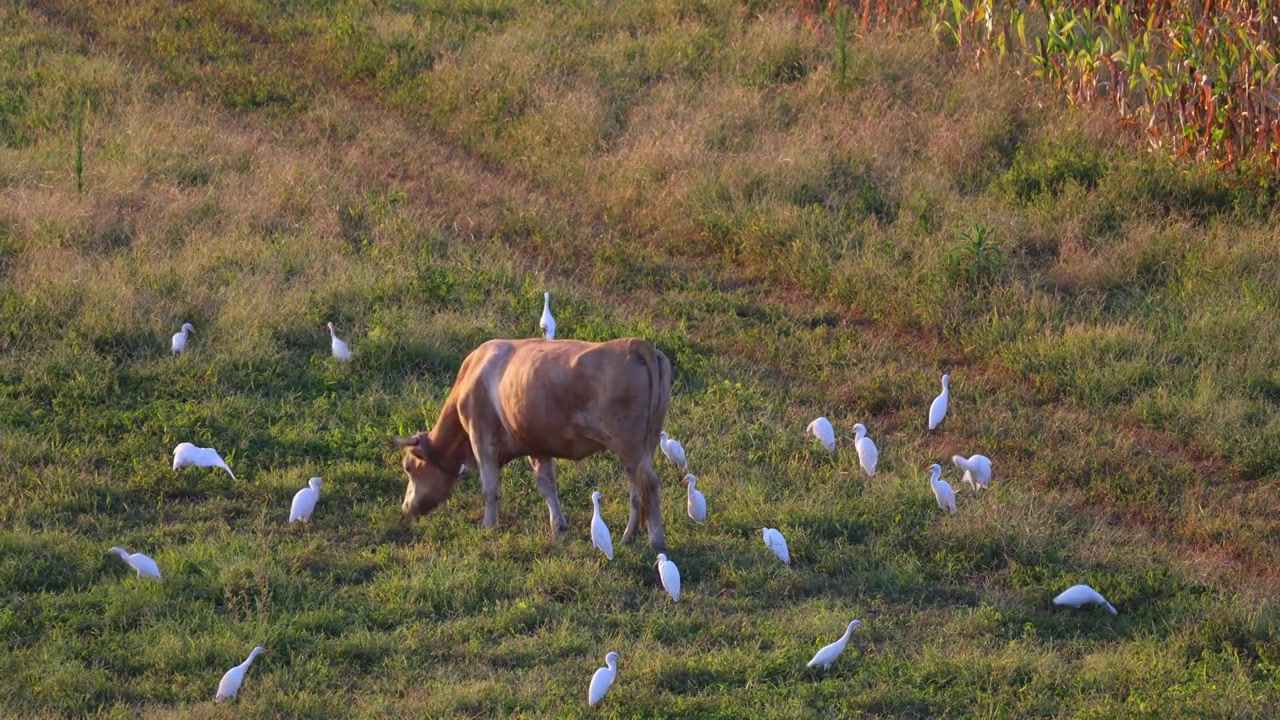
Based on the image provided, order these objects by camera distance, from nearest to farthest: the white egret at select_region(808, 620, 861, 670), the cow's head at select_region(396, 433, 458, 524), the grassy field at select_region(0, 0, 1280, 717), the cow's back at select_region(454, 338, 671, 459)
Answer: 1. the white egret at select_region(808, 620, 861, 670)
2. the grassy field at select_region(0, 0, 1280, 717)
3. the cow's back at select_region(454, 338, 671, 459)
4. the cow's head at select_region(396, 433, 458, 524)

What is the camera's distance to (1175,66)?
561 inches

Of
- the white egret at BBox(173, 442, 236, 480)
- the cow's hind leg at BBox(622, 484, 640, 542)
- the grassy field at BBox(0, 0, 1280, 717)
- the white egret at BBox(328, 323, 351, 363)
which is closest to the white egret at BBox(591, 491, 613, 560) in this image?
the grassy field at BBox(0, 0, 1280, 717)

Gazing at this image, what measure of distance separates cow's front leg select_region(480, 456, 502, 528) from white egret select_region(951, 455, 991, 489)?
2.95 meters

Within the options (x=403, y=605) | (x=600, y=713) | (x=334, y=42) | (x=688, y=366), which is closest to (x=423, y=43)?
(x=334, y=42)

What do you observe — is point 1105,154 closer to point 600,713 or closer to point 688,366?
point 688,366

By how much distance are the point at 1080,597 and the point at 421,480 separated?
4030 mm

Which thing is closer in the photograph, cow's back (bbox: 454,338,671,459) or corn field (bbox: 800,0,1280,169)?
cow's back (bbox: 454,338,671,459)

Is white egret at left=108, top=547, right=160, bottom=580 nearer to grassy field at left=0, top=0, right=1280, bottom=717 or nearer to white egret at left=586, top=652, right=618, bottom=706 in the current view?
grassy field at left=0, top=0, right=1280, bottom=717

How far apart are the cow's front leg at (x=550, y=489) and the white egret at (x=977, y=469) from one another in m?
2.57

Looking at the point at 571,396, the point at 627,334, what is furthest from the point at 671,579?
the point at 627,334

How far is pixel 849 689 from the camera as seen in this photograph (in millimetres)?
7207

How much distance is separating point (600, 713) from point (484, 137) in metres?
10.2

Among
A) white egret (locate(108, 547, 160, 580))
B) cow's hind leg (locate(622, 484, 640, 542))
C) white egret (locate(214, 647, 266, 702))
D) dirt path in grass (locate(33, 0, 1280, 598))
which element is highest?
white egret (locate(214, 647, 266, 702))

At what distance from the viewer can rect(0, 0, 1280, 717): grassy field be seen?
7531 mm
